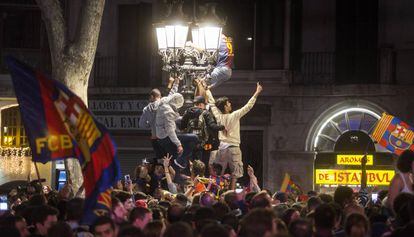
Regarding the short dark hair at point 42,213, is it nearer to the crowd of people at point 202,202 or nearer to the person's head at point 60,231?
the crowd of people at point 202,202

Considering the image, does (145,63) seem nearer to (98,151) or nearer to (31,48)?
(31,48)

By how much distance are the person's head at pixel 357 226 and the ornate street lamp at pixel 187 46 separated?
238 inches

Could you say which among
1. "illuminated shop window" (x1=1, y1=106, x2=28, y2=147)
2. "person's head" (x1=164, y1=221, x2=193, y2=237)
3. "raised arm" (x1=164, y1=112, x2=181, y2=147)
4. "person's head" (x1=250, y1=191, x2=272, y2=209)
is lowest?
"illuminated shop window" (x1=1, y1=106, x2=28, y2=147)

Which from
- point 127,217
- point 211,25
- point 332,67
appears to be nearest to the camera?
point 127,217

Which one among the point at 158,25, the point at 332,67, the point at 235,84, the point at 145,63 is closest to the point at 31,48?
the point at 145,63

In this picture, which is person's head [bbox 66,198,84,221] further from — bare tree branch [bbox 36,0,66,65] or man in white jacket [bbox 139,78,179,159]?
bare tree branch [bbox 36,0,66,65]

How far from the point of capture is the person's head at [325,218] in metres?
9.07

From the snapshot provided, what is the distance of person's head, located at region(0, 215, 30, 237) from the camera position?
30.5 ft

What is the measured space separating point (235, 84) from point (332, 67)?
2553 millimetres

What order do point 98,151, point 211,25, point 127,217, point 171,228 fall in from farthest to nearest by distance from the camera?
point 211,25 < point 127,217 < point 98,151 < point 171,228

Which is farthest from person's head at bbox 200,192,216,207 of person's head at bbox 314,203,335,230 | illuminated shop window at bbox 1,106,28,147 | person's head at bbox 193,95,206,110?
illuminated shop window at bbox 1,106,28,147

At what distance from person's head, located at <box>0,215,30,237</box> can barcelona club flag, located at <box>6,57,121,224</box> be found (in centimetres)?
56

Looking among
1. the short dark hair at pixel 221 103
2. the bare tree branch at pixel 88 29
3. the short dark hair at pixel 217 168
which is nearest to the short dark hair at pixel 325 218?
the short dark hair at pixel 221 103

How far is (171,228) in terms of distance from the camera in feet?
26.3
